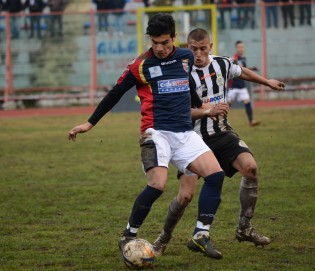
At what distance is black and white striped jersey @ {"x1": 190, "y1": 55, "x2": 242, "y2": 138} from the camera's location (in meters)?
8.44

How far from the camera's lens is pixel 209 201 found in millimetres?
7727

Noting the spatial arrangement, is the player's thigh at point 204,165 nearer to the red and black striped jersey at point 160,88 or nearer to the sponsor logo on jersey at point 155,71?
the red and black striped jersey at point 160,88

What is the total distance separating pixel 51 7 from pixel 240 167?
72.5 feet

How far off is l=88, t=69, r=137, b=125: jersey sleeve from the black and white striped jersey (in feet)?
2.77

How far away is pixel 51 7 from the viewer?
29.6 metres

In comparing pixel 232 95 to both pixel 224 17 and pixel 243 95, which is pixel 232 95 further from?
pixel 224 17

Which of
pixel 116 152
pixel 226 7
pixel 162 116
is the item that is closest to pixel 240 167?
pixel 162 116

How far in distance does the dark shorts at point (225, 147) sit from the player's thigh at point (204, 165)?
70 cm

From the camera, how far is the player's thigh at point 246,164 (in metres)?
8.34

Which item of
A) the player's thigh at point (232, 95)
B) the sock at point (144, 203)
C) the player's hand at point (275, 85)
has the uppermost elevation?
the player's hand at point (275, 85)

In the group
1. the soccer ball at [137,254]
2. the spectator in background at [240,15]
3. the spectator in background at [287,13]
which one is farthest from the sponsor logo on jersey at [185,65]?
the spectator in background at [287,13]

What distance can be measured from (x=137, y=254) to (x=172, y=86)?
Result: 4.74 feet

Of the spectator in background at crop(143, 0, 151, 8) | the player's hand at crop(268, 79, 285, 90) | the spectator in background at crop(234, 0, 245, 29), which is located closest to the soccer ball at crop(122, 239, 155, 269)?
the player's hand at crop(268, 79, 285, 90)

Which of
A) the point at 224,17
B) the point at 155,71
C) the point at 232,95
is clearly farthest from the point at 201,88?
the point at 224,17
